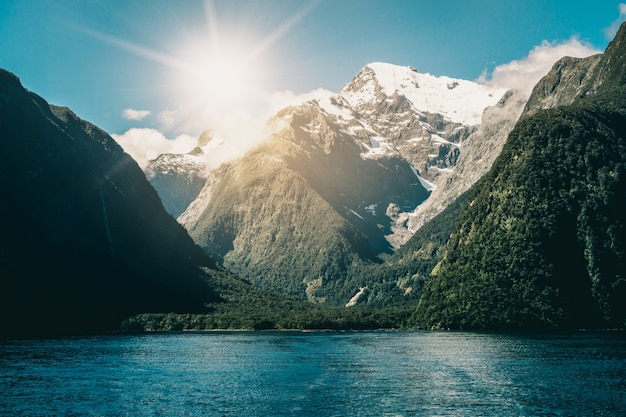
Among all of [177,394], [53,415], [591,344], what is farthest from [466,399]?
[591,344]

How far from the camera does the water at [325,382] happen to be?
307 feet

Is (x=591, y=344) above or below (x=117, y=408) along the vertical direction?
above

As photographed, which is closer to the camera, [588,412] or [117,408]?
[588,412]

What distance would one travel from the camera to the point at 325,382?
393 ft

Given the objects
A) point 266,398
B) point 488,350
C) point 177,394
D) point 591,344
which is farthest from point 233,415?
point 591,344

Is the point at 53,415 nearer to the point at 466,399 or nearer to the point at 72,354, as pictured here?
the point at 466,399

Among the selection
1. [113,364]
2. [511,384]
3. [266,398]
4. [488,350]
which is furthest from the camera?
[488,350]

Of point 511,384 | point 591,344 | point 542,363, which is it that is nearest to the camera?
point 511,384

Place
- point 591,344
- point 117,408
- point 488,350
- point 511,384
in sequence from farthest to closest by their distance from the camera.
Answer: point 591,344 → point 488,350 → point 511,384 → point 117,408

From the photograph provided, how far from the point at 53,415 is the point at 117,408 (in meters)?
9.28

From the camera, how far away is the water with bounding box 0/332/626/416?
3686 inches

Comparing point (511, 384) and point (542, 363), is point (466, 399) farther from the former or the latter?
point (542, 363)

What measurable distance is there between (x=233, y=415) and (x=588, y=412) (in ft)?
157

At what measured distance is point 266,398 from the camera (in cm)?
10331
